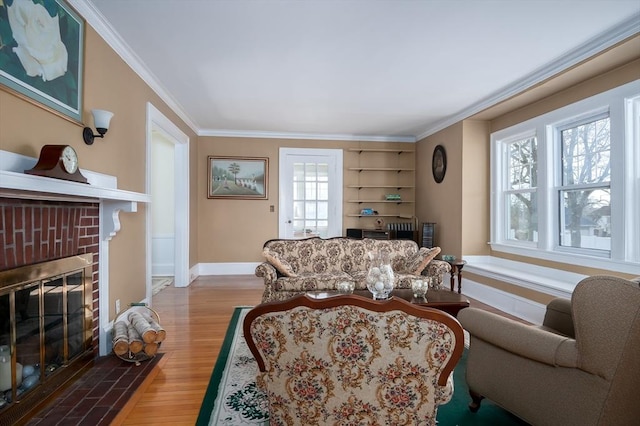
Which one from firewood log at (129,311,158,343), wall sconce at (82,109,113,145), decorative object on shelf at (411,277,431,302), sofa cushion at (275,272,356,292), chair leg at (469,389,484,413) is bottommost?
chair leg at (469,389,484,413)

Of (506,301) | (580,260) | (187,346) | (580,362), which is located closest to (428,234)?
(506,301)

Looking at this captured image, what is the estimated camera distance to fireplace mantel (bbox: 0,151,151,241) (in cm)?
143

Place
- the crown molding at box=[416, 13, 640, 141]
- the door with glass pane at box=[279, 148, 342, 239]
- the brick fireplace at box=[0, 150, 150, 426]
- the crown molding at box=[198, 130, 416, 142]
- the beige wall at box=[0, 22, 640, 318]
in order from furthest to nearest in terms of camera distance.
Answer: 1. the door with glass pane at box=[279, 148, 342, 239]
2. the crown molding at box=[198, 130, 416, 142]
3. the crown molding at box=[416, 13, 640, 141]
4. the beige wall at box=[0, 22, 640, 318]
5. the brick fireplace at box=[0, 150, 150, 426]

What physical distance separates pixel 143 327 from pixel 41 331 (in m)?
0.77

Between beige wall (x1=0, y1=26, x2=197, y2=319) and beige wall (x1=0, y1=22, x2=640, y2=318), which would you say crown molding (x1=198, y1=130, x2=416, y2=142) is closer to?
beige wall (x1=0, y1=22, x2=640, y2=318)

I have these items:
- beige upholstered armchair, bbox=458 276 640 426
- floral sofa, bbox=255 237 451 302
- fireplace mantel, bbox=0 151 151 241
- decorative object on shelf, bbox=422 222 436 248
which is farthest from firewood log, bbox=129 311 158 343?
decorative object on shelf, bbox=422 222 436 248

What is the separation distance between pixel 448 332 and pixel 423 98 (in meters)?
3.84

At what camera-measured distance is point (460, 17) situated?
2516mm

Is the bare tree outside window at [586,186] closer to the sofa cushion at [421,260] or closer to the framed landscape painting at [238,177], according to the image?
the sofa cushion at [421,260]

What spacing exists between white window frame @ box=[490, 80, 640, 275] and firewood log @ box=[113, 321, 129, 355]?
162 inches

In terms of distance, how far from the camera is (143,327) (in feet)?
8.56

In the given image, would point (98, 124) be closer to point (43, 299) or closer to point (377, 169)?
point (43, 299)

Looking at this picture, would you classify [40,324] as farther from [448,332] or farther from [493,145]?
[493,145]

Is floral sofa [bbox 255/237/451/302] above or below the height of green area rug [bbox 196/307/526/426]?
above
